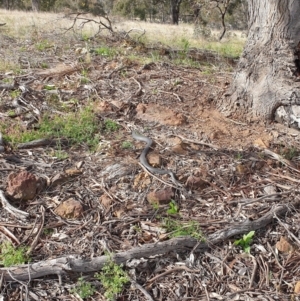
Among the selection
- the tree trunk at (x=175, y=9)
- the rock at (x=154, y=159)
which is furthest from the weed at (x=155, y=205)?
the tree trunk at (x=175, y=9)

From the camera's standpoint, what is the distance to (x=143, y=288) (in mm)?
2381

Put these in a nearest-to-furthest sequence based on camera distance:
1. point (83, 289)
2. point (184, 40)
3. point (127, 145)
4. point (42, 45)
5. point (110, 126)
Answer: point (83, 289), point (127, 145), point (110, 126), point (42, 45), point (184, 40)

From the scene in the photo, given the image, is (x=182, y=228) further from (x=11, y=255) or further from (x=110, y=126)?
(x=110, y=126)

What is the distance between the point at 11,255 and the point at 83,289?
1.64 ft

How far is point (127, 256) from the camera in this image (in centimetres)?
249

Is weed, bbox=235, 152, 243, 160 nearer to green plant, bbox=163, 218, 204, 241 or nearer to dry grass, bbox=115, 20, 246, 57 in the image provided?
green plant, bbox=163, 218, 204, 241

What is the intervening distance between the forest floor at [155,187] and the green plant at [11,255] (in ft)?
0.17

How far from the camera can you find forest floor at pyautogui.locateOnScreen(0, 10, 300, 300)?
2.47 meters

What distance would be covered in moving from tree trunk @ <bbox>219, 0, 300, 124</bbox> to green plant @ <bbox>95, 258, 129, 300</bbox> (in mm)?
2310

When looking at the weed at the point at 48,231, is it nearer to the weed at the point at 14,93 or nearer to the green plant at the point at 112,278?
the green plant at the point at 112,278

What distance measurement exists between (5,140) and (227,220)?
199 centimetres

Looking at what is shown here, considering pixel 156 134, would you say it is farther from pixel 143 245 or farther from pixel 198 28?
pixel 198 28

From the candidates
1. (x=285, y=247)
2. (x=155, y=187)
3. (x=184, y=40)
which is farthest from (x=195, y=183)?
(x=184, y=40)

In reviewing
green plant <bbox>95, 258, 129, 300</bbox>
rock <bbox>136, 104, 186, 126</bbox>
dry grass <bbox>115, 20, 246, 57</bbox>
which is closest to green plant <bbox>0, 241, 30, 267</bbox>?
green plant <bbox>95, 258, 129, 300</bbox>
